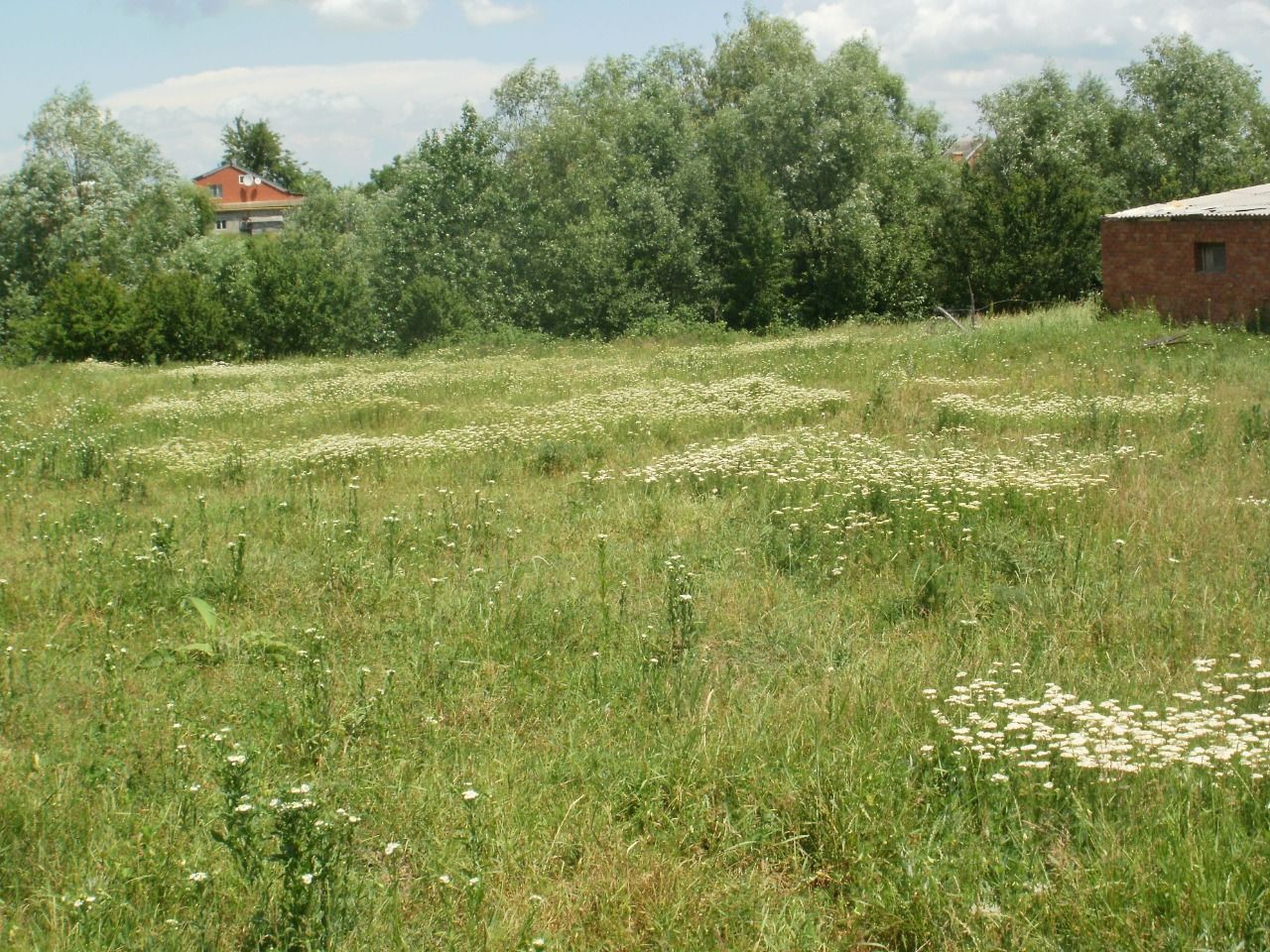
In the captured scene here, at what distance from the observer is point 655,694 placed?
518 centimetres

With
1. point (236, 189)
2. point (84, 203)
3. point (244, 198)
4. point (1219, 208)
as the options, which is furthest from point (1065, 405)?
point (236, 189)

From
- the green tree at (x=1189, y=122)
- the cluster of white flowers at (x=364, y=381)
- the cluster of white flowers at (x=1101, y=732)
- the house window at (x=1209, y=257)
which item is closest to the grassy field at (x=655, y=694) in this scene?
the cluster of white flowers at (x=1101, y=732)

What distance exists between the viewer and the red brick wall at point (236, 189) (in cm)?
9606

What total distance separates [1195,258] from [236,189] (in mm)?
91702

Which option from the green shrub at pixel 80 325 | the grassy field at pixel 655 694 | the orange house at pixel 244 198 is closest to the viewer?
the grassy field at pixel 655 694

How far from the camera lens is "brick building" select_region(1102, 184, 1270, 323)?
65.5ft

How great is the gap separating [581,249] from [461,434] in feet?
68.0

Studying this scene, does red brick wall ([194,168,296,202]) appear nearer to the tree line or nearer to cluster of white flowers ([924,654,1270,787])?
the tree line

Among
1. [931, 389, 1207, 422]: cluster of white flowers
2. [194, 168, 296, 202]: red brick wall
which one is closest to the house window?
[931, 389, 1207, 422]: cluster of white flowers

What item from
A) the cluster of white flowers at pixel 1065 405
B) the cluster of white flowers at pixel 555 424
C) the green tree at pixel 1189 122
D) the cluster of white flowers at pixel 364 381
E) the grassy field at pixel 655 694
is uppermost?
the green tree at pixel 1189 122

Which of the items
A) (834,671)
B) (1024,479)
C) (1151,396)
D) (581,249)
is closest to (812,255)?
(581,249)

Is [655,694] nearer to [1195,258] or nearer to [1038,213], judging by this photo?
[1195,258]

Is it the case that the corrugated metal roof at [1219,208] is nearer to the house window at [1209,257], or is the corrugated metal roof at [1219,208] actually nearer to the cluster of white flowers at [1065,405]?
the house window at [1209,257]

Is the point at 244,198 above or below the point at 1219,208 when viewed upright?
above
